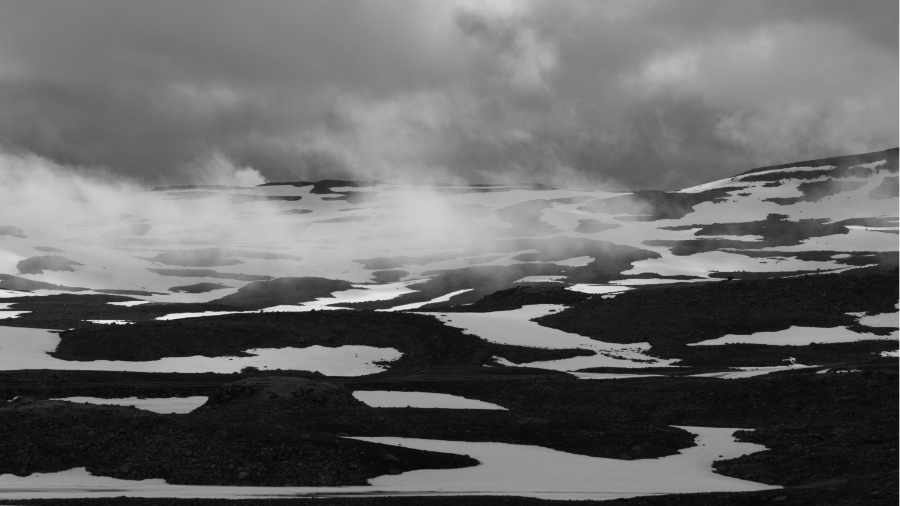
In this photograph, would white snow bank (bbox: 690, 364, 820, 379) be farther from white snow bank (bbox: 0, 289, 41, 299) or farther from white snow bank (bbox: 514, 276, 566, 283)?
white snow bank (bbox: 0, 289, 41, 299)

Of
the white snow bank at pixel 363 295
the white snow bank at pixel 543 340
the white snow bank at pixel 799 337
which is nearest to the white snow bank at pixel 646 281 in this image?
the white snow bank at pixel 363 295

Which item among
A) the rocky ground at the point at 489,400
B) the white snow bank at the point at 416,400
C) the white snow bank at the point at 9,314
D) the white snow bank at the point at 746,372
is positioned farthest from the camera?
the white snow bank at the point at 9,314

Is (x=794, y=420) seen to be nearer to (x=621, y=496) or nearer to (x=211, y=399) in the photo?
(x=621, y=496)

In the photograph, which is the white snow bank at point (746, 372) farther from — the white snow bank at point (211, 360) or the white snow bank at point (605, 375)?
the white snow bank at point (211, 360)

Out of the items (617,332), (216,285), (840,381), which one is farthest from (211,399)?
(216,285)

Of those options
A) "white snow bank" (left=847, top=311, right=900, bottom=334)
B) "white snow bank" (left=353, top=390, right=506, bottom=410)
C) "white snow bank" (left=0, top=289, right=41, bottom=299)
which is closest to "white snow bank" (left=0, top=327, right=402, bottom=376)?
"white snow bank" (left=353, top=390, right=506, bottom=410)

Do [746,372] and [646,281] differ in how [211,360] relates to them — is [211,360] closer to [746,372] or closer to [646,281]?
[746,372]
